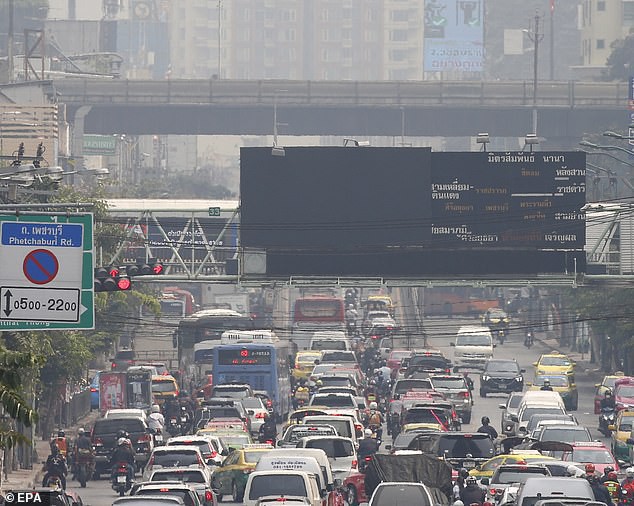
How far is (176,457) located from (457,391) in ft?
76.8

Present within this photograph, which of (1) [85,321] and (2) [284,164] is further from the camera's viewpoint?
(2) [284,164]

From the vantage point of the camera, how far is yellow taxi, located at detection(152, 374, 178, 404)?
209 feet

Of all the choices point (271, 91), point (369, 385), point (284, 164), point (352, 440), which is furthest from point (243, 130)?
point (352, 440)

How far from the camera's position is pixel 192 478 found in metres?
36.0

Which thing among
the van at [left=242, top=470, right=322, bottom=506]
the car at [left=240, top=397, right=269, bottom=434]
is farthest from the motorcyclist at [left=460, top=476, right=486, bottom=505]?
the car at [left=240, top=397, right=269, bottom=434]

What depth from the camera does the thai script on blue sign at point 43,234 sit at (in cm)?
2983

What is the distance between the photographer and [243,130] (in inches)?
5320

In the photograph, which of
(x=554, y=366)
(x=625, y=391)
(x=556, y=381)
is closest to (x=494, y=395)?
(x=554, y=366)

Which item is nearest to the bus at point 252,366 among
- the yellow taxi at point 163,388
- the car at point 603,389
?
the yellow taxi at point 163,388

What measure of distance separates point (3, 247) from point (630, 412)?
2556 centimetres

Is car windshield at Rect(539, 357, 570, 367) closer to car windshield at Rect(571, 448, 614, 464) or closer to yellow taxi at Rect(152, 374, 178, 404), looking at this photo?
yellow taxi at Rect(152, 374, 178, 404)

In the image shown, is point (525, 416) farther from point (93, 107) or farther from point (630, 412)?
point (93, 107)

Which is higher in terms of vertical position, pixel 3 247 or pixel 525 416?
pixel 3 247

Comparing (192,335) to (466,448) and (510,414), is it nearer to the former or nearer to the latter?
→ (510,414)
